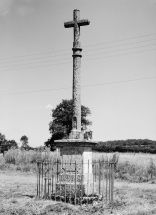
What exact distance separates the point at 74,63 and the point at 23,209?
482cm

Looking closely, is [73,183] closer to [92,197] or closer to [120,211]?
[92,197]

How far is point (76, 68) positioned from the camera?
991cm

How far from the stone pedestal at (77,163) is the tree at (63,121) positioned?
33.9 meters

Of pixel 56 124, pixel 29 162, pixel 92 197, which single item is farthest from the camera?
pixel 56 124

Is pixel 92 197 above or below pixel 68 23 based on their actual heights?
below

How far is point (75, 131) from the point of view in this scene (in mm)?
9453

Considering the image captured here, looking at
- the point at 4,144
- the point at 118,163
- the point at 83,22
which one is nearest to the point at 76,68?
the point at 83,22

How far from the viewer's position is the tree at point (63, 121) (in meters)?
43.8

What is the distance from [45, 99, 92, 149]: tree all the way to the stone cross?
109ft

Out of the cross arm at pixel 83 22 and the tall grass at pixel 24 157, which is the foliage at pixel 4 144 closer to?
the tall grass at pixel 24 157

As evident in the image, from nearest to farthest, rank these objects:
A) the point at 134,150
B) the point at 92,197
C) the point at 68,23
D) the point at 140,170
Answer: the point at 92,197, the point at 68,23, the point at 140,170, the point at 134,150

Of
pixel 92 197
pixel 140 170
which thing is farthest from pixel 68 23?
pixel 140 170

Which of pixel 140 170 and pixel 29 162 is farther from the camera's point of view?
pixel 29 162

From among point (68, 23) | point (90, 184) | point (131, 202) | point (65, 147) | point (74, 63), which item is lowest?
point (131, 202)
